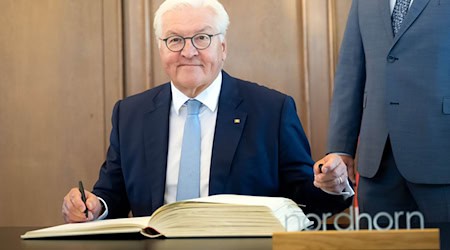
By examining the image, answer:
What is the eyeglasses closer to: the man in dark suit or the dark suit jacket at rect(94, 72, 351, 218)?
the man in dark suit

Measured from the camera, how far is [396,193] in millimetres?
2166

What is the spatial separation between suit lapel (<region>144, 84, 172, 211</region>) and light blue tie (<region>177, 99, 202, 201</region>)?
0.18 ft

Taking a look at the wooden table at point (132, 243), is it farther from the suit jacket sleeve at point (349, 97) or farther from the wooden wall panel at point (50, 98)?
the wooden wall panel at point (50, 98)

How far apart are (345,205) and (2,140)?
1.96 meters

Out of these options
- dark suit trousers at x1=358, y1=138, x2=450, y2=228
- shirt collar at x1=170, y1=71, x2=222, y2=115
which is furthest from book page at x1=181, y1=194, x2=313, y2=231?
dark suit trousers at x1=358, y1=138, x2=450, y2=228

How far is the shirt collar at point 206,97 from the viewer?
2.08 m

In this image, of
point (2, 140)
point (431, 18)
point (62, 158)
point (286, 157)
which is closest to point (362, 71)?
point (431, 18)

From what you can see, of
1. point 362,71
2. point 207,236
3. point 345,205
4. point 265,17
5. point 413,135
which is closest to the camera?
point 207,236

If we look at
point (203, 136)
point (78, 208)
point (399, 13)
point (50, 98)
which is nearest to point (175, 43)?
point (203, 136)

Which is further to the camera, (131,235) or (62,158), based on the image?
(62,158)

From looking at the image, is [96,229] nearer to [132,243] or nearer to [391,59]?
[132,243]

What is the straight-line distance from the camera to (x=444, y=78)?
2090 mm

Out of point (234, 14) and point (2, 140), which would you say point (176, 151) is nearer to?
point (234, 14)

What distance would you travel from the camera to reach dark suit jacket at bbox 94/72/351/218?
1.97 meters
